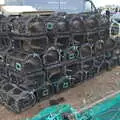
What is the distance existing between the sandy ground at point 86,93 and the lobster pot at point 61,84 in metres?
0.13

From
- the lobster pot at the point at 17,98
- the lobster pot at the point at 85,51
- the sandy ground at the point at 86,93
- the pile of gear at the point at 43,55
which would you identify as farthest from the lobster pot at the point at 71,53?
the lobster pot at the point at 17,98

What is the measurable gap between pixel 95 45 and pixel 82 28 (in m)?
0.74

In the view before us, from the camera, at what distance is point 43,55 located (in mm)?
5191

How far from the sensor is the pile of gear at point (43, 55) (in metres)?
5.02

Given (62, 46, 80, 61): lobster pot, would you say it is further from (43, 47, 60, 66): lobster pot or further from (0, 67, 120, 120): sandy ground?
(0, 67, 120, 120): sandy ground

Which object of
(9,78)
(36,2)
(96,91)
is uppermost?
(36,2)

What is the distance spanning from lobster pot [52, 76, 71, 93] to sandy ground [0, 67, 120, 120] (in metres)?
0.13

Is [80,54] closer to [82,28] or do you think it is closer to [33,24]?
[82,28]

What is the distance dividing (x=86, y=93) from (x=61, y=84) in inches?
26.6

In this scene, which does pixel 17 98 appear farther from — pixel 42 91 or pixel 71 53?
pixel 71 53

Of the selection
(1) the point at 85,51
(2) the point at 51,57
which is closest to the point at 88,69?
(1) the point at 85,51

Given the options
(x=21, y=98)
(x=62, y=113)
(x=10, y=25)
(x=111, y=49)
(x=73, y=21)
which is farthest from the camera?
(x=111, y=49)

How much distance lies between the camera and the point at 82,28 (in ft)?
19.6

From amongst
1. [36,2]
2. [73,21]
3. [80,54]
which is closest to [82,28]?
[73,21]
